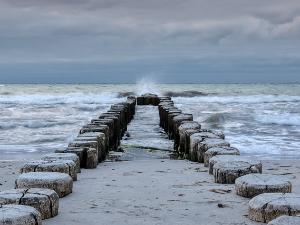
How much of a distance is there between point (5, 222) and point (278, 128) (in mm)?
13280

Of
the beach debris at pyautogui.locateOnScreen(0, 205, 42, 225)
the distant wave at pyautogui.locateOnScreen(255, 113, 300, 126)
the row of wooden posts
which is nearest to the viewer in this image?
the beach debris at pyautogui.locateOnScreen(0, 205, 42, 225)

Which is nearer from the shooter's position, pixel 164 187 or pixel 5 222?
pixel 5 222

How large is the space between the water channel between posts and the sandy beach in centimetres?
182

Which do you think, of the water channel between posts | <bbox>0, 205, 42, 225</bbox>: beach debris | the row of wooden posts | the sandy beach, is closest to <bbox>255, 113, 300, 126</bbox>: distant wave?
the water channel between posts

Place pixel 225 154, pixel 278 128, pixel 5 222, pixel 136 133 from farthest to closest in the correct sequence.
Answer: pixel 278 128 < pixel 136 133 < pixel 225 154 < pixel 5 222

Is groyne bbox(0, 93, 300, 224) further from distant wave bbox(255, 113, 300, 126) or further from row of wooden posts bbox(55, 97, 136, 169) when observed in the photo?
distant wave bbox(255, 113, 300, 126)

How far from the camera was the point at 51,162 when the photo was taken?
5164mm

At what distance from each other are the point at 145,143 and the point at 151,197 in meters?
5.51

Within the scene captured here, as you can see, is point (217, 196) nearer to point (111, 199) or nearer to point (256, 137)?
point (111, 199)

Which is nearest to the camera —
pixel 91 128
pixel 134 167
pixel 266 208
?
pixel 266 208

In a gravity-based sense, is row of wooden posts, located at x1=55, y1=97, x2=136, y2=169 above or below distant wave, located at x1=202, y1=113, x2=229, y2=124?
above

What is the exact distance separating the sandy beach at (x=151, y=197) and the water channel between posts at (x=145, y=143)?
5.98 ft

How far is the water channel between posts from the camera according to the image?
8609 mm

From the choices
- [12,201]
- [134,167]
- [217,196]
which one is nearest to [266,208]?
[217,196]
